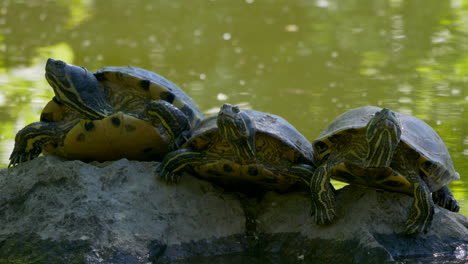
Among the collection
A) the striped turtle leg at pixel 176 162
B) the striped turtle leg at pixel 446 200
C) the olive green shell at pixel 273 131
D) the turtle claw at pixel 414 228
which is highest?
the olive green shell at pixel 273 131

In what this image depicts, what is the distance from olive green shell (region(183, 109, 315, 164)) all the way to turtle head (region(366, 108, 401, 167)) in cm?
57

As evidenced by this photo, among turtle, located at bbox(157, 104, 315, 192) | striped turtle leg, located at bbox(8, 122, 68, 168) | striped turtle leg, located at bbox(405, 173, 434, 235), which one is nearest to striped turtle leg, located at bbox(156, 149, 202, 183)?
turtle, located at bbox(157, 104, 315, 192)

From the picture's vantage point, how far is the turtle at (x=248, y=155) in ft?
13.2

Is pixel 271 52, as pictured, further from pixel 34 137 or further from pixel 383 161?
pixel 383 161

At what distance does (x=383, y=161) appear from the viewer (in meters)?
3.71

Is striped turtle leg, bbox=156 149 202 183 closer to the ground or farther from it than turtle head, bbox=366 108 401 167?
closer to the ground

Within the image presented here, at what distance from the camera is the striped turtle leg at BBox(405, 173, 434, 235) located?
12.4 ft

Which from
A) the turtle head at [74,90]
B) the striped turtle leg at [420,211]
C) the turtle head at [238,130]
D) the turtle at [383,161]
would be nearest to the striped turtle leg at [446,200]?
the turtle at [383,161]

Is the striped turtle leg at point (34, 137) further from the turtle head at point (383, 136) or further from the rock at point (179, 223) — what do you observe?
the turtle head at point (383, 136)

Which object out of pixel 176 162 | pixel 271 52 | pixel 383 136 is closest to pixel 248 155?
pixel 176 162

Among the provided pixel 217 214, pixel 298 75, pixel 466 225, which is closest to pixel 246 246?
pixel 217 214

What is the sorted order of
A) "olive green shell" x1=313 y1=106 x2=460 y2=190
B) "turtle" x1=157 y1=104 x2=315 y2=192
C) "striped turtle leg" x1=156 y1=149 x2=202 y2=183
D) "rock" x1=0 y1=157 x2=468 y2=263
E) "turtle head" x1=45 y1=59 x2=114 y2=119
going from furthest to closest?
"turtle head" x1=45 y1=59 x2=114 y2=119 < "striped turtle leg" x1=156 y1=149 x2=202 y2=183 < "turtle" x1=157 y1=104 x2=315 y2=192 < "olive green shell" x1=313 y1=106 x2=460 y2=190 < "rock" x1=0 y1=157 x2=468 y2=263

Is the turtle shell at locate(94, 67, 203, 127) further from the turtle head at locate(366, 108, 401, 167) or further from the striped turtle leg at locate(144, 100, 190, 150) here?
the turtle head at locate(366, 108, 401, 167)

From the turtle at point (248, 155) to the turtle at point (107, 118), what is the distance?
27cm
